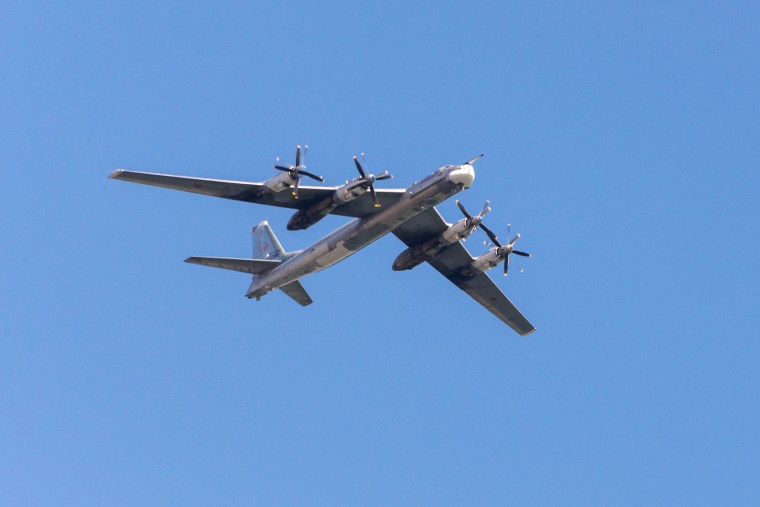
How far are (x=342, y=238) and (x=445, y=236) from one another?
6.78 metres

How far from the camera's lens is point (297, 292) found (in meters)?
69.4

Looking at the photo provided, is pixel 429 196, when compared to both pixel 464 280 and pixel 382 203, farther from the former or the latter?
pixel 464 280

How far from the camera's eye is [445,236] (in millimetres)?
64375

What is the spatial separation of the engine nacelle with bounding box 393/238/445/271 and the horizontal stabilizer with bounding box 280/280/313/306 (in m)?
6.75

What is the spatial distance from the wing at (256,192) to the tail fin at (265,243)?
33.3 ft

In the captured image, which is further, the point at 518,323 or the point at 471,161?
the point at 518,323

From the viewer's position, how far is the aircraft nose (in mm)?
57406

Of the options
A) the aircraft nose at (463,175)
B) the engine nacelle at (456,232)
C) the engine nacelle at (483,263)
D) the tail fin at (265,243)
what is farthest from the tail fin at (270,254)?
the aircraft nose at (463,175)

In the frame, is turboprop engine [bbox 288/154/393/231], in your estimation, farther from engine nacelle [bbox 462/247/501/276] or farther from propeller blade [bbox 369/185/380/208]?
engine nacelle [bbox 462/247/501/276]

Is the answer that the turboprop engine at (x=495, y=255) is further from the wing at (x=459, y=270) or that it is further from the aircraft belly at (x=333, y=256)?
the aircraft belly at (x=333, y=256)

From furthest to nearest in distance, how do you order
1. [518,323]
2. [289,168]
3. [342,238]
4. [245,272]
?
[518,323] → [245,272] → [342,238] → [289,168]

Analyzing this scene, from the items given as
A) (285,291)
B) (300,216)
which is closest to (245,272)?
(285,291)

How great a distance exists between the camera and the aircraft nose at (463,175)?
188 feet

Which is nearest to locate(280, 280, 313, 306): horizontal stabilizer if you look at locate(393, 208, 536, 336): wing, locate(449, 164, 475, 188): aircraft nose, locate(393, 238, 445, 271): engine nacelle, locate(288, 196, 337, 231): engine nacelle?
locate(393, 238, 445, 271): engine nacelle
